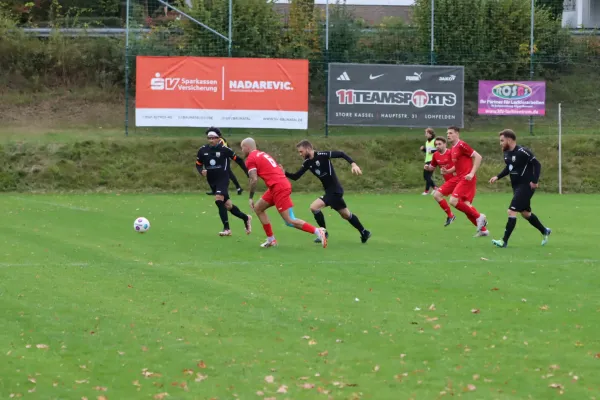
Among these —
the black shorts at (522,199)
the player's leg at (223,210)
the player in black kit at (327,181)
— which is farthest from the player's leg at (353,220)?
the black shorts at (522,199)

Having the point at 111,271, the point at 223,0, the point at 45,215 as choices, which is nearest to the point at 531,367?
the point at 111,271

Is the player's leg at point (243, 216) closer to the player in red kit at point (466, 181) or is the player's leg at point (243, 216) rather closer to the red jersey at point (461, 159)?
the player in red kit at point (466, 181)

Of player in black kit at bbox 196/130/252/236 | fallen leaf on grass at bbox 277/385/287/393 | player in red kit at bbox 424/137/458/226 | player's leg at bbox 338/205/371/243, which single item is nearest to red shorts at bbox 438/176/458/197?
player in red kit at bbox 424/137/458/226

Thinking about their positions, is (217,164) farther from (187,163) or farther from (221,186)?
(187,163)

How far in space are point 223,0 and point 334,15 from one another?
429 centimetres

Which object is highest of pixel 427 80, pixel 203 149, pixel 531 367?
pixel 427 80

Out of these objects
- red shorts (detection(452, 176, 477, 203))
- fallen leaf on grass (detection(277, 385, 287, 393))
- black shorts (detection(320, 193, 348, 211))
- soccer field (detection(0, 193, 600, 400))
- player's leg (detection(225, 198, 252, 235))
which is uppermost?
red shorts (detection(452, 176, 477, 203))

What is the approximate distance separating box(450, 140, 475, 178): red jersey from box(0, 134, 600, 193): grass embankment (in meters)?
11.0

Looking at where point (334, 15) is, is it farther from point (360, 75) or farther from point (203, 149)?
point (203, 149)

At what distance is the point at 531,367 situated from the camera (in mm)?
7688

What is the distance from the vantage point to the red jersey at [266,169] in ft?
50.5

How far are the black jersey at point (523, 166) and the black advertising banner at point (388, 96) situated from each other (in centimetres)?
1502

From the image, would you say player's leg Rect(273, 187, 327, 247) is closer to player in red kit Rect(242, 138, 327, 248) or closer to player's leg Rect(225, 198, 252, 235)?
player in red kit Rect(242, 138, 327, 248)

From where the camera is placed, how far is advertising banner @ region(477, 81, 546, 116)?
31.6 meters
